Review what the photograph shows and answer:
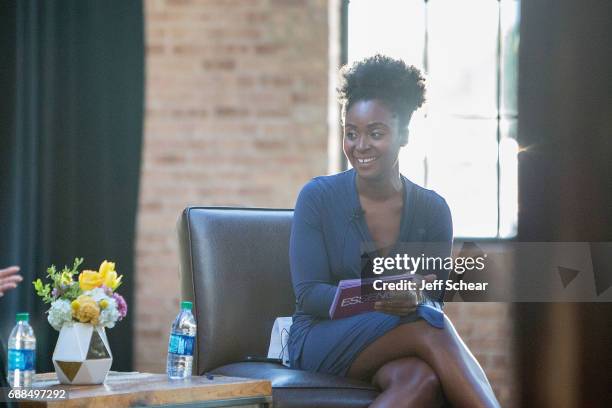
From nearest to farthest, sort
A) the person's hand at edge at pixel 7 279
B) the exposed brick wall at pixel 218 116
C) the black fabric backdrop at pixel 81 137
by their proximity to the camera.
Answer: the person's hand at edge at pixel 7 279
the black fabric backdrop at pixel 81 137
the exposed brick wall at pixel 218 116

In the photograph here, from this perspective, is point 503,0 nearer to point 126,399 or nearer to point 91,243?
point 91,243

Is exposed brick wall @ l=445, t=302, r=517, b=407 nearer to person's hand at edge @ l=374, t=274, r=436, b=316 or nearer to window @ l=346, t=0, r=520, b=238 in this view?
window @ l=346, t=0, r=520, b=238

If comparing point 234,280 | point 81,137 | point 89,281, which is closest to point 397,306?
point 234,280

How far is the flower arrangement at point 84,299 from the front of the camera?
220cm

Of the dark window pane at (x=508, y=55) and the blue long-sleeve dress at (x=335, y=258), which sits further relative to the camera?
the dark window pane at (x=508, y=55)

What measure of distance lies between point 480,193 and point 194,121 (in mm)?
1483

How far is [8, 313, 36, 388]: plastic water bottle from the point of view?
2.11 metres

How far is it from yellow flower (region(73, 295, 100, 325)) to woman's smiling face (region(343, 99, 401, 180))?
930mm

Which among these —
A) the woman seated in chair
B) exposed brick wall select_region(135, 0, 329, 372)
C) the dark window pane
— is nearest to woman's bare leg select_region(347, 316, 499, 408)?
the woman seated in chair

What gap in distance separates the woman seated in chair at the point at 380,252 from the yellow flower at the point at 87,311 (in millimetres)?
637

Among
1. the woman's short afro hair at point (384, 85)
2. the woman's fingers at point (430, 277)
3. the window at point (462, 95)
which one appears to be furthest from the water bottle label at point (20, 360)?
the window at point (462, 95)

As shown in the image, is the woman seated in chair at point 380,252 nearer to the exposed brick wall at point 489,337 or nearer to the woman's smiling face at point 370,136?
the woman's smiling face at point 370,136

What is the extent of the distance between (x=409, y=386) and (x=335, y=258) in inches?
20.5

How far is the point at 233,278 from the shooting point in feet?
9.10
